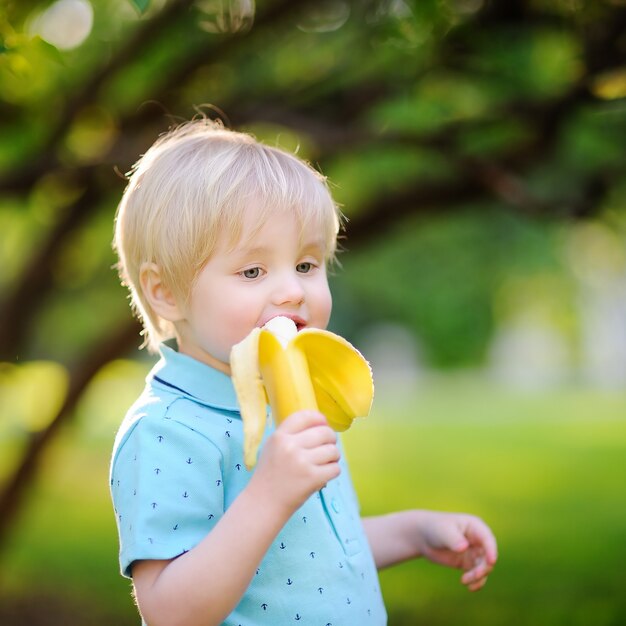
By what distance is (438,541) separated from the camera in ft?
7.43

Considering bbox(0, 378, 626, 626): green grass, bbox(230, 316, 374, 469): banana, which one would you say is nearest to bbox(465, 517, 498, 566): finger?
bbox(230, 316, 374, 469): banana

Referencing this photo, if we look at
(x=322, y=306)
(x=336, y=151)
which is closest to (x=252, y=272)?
(x=322, y=306)

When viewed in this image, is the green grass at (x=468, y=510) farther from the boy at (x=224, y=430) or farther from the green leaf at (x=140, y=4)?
the green leaf at (x=140, y=4)

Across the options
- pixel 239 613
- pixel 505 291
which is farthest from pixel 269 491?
pixel 505 291

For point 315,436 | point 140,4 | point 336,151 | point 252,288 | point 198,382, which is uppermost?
point 336,151

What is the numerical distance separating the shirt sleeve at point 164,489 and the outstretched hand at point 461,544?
0.68 m

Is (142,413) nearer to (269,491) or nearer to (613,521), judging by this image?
(269,491)

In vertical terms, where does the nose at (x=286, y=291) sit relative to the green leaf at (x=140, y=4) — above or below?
below

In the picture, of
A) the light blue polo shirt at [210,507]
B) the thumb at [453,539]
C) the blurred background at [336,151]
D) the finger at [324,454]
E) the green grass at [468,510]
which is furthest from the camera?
the green grass at [468,510]

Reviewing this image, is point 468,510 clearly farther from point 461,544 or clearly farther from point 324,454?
point 324,454

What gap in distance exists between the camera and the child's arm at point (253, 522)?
5.40 feet

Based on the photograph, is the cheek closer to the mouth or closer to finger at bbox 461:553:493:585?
the mouth

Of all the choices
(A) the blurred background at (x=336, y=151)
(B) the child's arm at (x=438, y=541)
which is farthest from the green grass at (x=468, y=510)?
Answer: (B) the child's arm at (x=438, y=541)

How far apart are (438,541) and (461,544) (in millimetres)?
61
